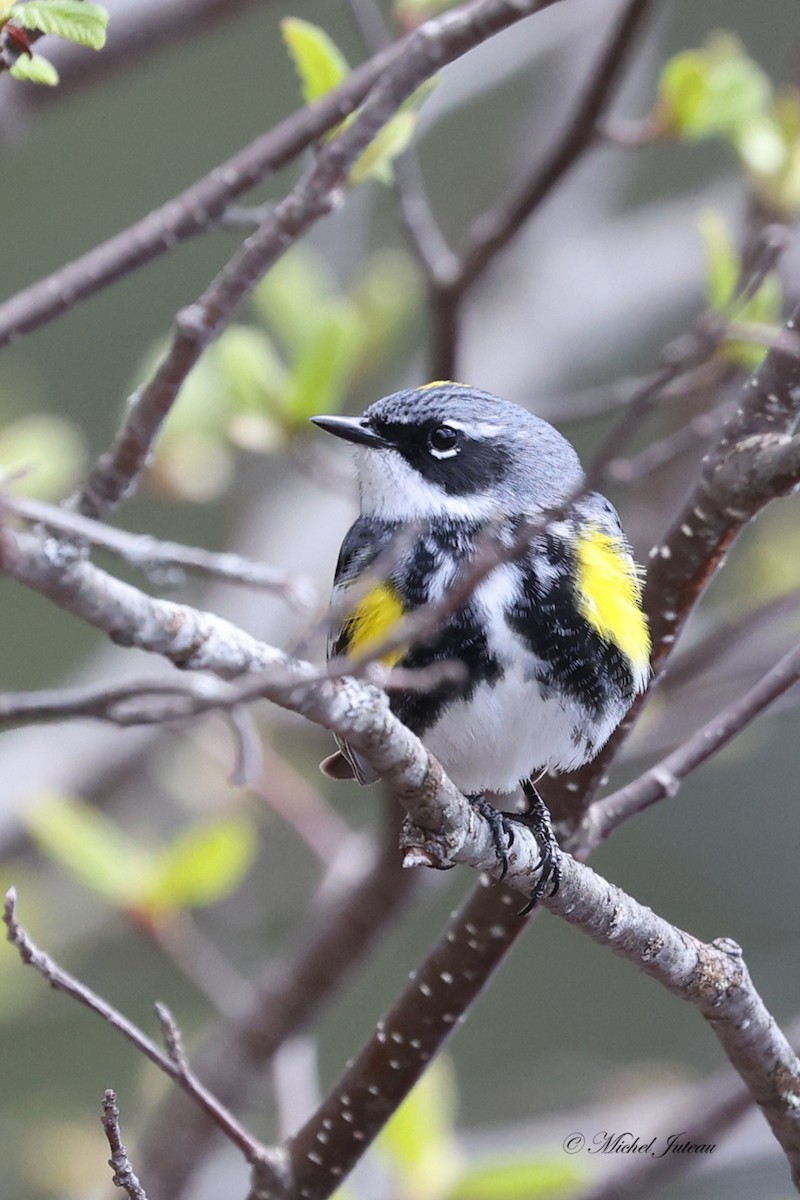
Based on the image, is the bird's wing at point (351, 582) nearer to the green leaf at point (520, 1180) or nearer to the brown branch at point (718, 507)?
the brown branch at point (718, 507)

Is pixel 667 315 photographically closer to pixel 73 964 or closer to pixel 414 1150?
pixel 73 964

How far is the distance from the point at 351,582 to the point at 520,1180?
119 centimetres

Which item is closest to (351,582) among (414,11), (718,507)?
(718,507)

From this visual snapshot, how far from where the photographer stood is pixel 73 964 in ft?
16.5

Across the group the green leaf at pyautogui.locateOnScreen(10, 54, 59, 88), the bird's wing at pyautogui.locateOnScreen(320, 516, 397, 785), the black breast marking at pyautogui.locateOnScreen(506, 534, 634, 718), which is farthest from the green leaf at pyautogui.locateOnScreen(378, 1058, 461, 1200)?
the green leaf at pyautogui.locateOnScreen(10, 54, 59, 88)

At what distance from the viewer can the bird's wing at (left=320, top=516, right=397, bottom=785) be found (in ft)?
8.96

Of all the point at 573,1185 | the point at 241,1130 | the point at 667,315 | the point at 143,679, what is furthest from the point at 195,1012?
the point at 143,679

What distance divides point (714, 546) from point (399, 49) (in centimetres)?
92

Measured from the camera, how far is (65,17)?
1.71 m

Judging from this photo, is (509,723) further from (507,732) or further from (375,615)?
(375,615)

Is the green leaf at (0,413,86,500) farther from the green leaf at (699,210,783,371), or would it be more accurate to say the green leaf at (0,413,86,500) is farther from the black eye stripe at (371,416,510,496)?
the green leaf at (699,210,783,371)

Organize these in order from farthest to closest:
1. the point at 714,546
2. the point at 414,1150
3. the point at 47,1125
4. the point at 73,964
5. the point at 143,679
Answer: the point at 73,964 → the point at 47,1125 → the point at 414,1150 → the point at 714,546 → the point at 143,679

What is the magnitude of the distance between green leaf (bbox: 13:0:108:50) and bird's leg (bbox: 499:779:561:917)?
1.29m

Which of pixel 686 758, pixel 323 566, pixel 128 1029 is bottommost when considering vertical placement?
pixel 128 1029
